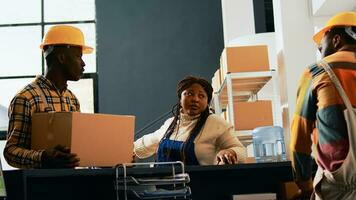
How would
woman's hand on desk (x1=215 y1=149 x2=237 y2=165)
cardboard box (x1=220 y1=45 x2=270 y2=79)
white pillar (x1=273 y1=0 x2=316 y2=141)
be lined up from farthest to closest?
cardboard box (x1=220 y1=45 x2=270 y2=79)
white pillar (x1=273 y1=0 x2=316 y2=141)
woman's hand on desk (x1=215 y1=149 x2=237 y2=165)

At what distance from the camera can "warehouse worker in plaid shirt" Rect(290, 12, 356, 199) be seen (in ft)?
6.63

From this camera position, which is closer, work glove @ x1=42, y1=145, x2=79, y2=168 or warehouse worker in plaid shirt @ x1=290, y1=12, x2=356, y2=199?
warehouse worker in plaid shirt @ x1=290, y1=12, x2=356, y2=199

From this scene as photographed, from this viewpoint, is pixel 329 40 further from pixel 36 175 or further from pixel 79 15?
pixel 79 15

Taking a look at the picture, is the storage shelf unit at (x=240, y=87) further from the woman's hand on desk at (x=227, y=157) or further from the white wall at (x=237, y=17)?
the woman's hand on desk at (x=227, y=157)

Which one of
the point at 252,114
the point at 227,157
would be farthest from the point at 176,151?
the point at 252,114

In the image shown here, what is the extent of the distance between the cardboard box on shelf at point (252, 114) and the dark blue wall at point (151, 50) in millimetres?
3001

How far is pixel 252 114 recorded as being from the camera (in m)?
4.33

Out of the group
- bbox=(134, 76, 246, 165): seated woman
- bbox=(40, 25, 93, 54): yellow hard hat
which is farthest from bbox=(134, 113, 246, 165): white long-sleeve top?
A: bbox=(40, 25, 93, 54): yellow hard hat

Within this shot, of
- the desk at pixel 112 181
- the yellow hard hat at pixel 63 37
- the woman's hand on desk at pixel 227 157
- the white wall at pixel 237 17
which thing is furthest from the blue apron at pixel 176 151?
the white wall at pixel 237 17

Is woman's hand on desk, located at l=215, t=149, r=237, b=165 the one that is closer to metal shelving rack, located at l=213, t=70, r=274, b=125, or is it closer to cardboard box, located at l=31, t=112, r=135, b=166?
cardboard box, located at l=31, t=112, r=135, b=166

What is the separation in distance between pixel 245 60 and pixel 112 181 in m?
2.10

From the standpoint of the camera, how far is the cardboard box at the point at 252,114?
430 centimetres

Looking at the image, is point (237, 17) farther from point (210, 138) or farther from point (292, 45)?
point (210, 138)

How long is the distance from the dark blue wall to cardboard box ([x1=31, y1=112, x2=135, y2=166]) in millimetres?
4799
